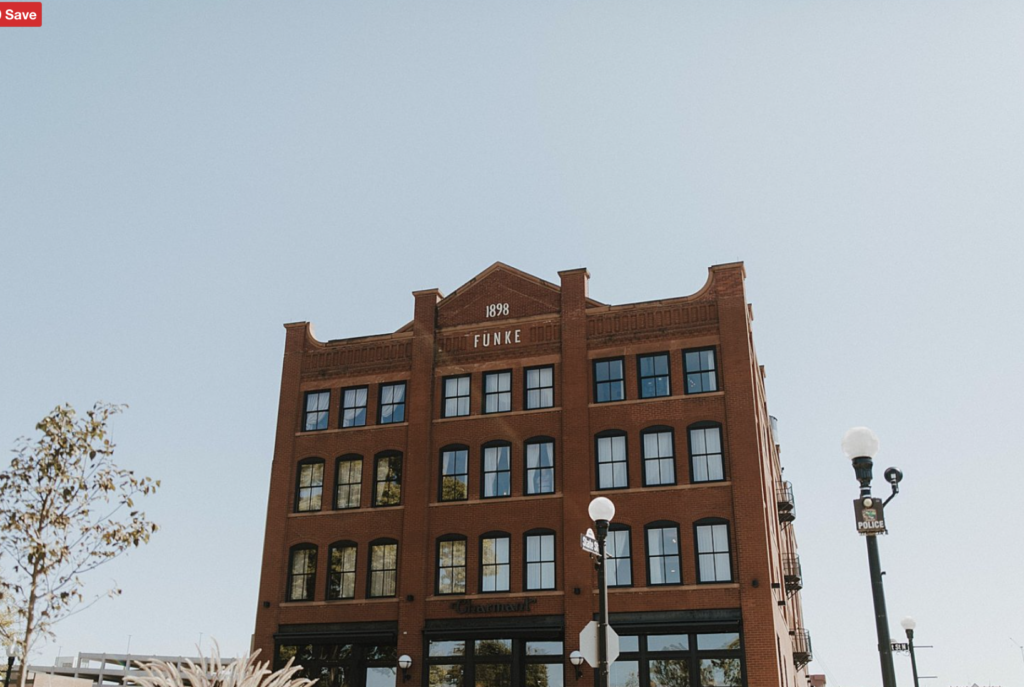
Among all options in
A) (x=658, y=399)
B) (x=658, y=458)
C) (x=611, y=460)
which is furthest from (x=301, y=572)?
(x=658, y=399)

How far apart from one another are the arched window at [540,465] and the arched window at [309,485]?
820 cm

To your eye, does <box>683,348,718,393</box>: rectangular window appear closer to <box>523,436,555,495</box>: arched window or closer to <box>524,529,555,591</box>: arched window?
<box>523,436,555,495</box>: arched window

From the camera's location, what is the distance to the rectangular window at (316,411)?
127ft

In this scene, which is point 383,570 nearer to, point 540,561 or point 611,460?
point 540,561

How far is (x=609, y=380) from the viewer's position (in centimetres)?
3503

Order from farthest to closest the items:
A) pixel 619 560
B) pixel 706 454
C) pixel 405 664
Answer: pixel 405 664, pixel 706 454, pixel 619 560

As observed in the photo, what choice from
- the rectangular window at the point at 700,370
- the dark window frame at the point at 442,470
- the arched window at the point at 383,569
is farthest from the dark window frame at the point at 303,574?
the rectangular window at the point at 700,370

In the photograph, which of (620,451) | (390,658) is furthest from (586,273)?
(390,658)

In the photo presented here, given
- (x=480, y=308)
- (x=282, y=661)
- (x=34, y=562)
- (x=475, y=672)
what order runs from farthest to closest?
(x=480, y=308), (x=282, y=661), (x=475, y=672), (x=34, y=562)

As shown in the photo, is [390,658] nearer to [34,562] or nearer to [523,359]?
[523,359]

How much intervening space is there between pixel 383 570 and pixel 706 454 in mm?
12206

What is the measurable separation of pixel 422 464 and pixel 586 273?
9275mm

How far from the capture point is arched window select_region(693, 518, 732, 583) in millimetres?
31266

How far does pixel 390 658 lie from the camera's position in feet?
112
